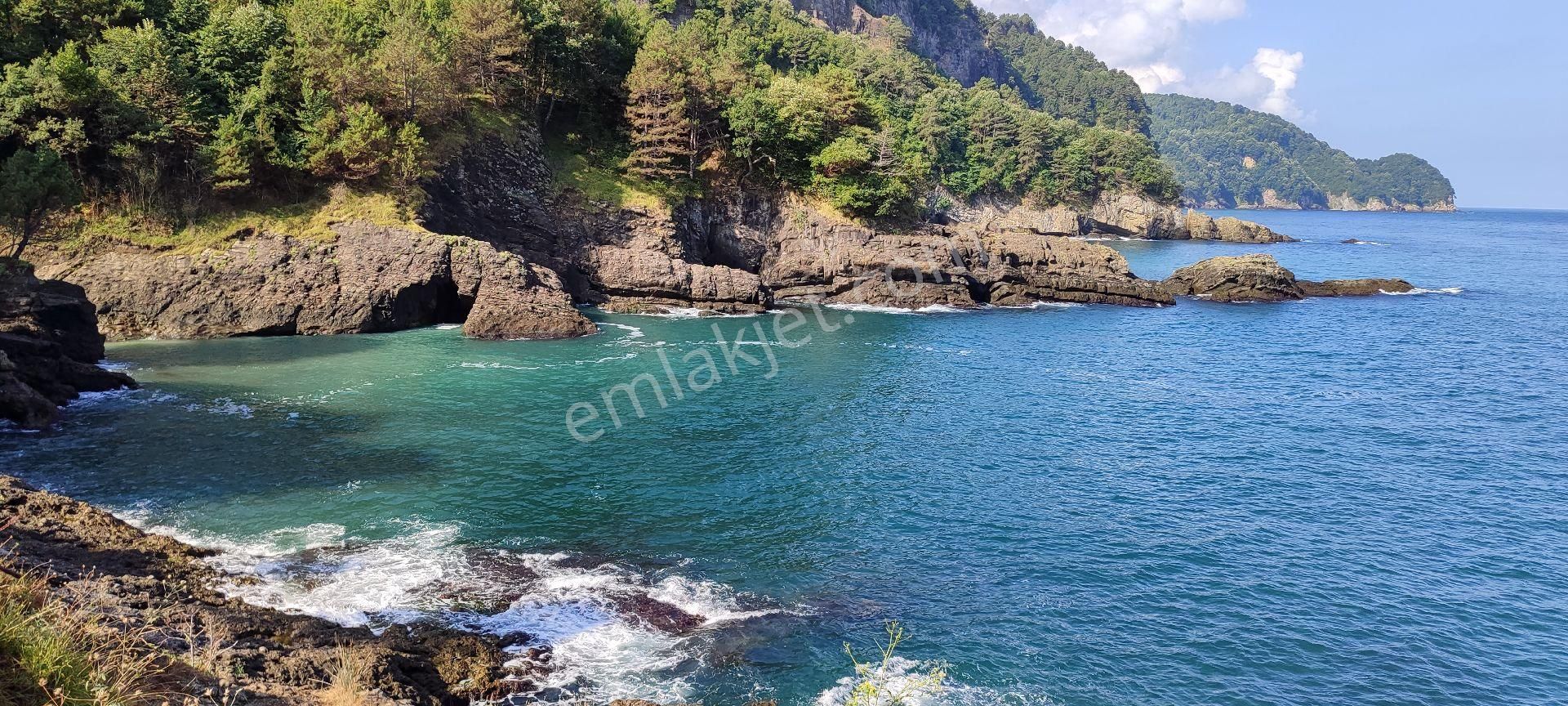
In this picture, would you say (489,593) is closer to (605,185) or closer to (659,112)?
(605,185)

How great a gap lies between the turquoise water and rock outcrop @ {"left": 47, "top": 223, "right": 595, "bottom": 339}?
5.74 feet

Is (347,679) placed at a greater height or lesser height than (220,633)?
lesser

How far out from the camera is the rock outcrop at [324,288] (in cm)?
4019

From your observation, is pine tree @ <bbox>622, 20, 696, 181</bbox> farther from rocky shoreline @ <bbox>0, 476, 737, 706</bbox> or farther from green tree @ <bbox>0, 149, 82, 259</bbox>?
rocky shoreline @ <bbox>0, 476, 737, 706</bbox>

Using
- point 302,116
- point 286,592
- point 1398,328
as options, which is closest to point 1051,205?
point 1398,328

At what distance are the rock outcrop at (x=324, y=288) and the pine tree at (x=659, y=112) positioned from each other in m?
15.6

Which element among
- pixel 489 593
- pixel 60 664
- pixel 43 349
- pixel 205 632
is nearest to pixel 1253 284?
pixel 489 593

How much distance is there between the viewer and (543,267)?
48.9 meters

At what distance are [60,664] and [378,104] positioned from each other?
47.3 metres

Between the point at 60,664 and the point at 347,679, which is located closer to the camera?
the point at 60,664

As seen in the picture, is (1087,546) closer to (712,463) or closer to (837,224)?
(712,463)

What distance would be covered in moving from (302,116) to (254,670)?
1665 inches

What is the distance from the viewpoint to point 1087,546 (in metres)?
21.0

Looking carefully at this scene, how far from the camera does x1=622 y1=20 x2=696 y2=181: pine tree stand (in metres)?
58.4
